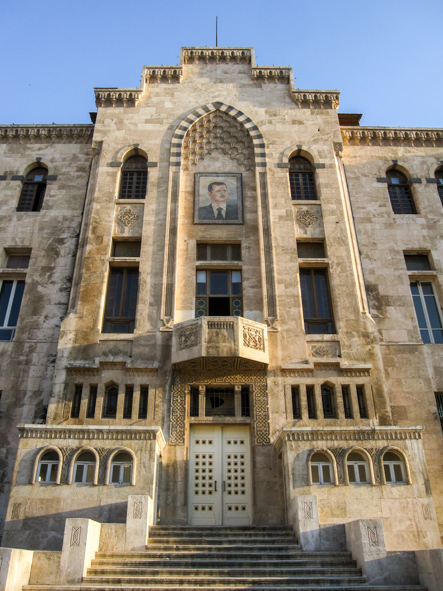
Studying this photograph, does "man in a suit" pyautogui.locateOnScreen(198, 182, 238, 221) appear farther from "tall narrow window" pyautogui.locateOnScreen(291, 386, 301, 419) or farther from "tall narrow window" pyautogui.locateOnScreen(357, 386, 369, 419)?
"tall narrow window" pyautogui.locateOnScreen(357, 386, 369, 419)

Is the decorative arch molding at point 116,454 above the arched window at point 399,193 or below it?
below

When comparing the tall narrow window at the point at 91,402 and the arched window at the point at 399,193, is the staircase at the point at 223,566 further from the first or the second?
the arched window at the point at 399,193

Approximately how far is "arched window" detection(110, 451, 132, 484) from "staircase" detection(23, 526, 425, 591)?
1.68m

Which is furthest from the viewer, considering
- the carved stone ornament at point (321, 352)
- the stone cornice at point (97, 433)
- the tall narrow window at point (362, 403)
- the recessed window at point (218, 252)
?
the recessed window at point (218, 252)

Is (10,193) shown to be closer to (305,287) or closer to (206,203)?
(206,203)

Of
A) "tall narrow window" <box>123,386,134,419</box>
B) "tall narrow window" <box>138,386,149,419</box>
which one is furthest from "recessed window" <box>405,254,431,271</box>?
"tall narrow window" <box>123,386,134,419</box>

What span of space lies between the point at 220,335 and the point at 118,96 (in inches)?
539

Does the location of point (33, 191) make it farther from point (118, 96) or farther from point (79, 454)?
point (79, 454)

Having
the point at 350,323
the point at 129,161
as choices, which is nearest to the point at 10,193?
the point at 129,161

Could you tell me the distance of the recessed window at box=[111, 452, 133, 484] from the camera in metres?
15.5

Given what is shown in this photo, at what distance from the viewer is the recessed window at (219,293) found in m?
21.2

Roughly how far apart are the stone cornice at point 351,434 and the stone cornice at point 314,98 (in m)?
16.2

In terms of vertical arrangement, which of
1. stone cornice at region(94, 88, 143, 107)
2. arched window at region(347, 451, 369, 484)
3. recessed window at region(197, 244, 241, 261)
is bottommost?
arched window at region(347, 451, 369, 484)

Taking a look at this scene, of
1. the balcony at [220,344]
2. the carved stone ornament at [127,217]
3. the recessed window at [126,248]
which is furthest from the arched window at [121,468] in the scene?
the carved stone ornament at [127,217]
